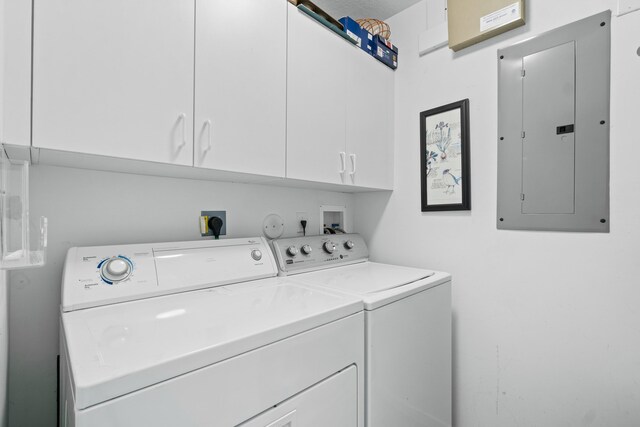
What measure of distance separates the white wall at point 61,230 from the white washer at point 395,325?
49 centimetres

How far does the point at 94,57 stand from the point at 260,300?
33.8 inches

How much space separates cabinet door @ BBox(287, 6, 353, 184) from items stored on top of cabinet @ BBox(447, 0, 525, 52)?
554 mm

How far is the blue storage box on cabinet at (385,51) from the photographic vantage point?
171 cm

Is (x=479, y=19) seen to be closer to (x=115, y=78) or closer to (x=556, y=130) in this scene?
(x=556, y=130)

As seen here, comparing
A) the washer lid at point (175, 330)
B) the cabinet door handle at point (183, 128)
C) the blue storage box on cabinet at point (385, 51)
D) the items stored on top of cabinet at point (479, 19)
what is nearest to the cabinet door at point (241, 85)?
the cabinet door handle at point (183, 128)

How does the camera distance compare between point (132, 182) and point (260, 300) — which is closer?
point (260, 300)

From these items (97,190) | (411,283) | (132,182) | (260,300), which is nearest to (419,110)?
(411,283)

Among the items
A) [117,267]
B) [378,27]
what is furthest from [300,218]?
[378,27]

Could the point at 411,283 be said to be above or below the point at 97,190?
below

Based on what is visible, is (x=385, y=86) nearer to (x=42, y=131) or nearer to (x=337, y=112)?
(x=337, y=112)

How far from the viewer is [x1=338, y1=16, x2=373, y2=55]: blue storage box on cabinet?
61.1 inches

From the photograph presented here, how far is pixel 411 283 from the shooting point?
130 centimetres

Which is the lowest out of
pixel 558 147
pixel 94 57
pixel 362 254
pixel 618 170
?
pixel 362 254

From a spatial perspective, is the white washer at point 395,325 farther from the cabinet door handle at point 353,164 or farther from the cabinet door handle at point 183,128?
the cabinet door handle at point 183,128
